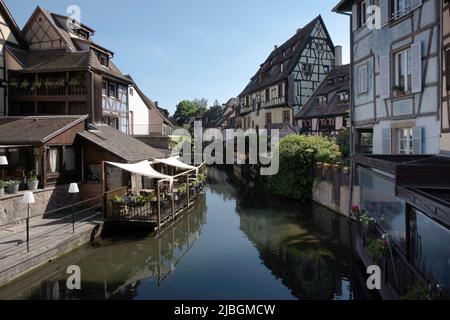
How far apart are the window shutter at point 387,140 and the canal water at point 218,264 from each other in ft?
11.3

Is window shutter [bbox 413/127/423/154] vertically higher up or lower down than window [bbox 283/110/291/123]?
lower down

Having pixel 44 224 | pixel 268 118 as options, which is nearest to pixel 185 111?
pixel 268 118

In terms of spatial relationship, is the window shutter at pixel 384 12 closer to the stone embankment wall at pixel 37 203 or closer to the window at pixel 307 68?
the stone embankment wall at pixel 37 203

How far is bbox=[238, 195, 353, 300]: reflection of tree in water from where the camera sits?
9.89 metres

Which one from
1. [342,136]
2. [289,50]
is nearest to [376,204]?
[342,136]

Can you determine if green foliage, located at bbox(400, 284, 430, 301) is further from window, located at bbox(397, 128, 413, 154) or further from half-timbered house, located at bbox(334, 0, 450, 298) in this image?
window, located at bbox(397, 128, 413, 154)

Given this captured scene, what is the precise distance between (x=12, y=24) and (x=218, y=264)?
18429mm

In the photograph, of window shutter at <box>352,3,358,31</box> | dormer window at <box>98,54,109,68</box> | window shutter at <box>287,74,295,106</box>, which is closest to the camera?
window shutter at <box>352,3,358,31</box>

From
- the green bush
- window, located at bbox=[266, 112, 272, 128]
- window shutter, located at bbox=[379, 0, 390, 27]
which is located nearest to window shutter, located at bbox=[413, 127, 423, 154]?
window shutter, located at bbox=[379, 0, 390, 27]

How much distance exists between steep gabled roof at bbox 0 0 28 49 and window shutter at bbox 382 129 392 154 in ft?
64.1

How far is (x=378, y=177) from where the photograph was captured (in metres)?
11.2

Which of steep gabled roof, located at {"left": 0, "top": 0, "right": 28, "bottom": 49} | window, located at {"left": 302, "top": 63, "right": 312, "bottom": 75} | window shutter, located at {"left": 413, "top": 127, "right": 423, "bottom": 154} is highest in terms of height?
window, located at {"left": 302, "top": 63, "right": 312, "bottom": 75}

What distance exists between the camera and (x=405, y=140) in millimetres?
12805

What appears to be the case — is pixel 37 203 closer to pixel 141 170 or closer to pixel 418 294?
pixel 141 170
